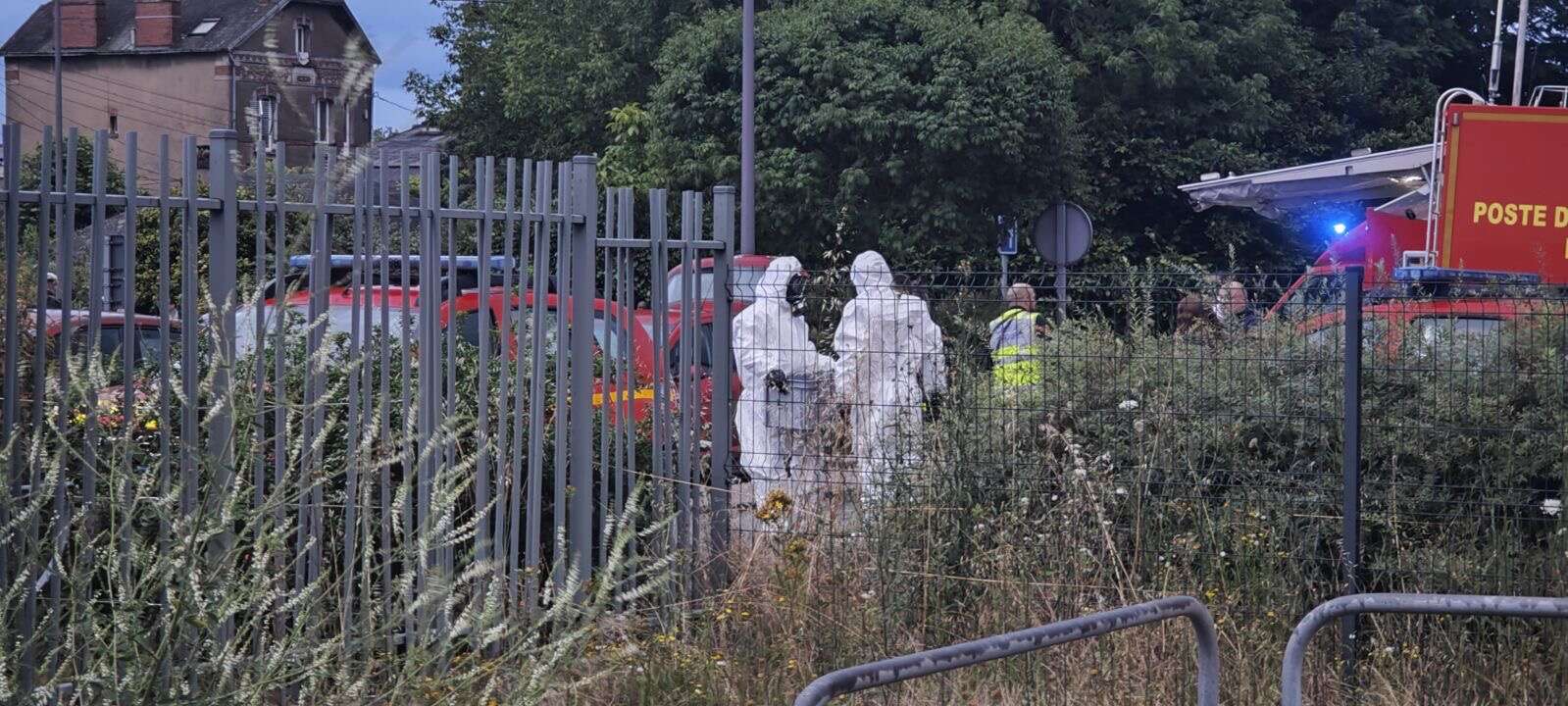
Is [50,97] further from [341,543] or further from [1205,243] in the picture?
[341,543]

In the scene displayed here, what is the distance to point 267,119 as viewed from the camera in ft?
8.07

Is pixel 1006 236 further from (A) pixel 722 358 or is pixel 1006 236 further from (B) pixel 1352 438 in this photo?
(B) pixel 1352 438

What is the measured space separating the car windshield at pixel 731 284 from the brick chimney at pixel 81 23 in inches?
2266

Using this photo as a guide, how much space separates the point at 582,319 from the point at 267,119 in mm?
3381

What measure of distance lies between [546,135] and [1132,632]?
3126 centimetres

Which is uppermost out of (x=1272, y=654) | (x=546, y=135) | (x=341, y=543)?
(x=546, y=135)

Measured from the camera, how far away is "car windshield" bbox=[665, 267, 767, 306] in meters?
6.57

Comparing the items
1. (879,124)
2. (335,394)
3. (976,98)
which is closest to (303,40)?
(335,394)

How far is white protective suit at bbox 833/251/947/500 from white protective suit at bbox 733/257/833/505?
162 mm

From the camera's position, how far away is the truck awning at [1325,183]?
43.7ft

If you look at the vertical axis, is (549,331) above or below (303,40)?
below

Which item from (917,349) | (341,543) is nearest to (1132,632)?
(917,349)

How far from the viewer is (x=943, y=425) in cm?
609

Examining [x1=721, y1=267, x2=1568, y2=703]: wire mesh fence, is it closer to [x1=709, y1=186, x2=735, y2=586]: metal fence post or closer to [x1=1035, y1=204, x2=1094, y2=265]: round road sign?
[x1=709, y1=186, x2=735, y2=586]: metal fence post
